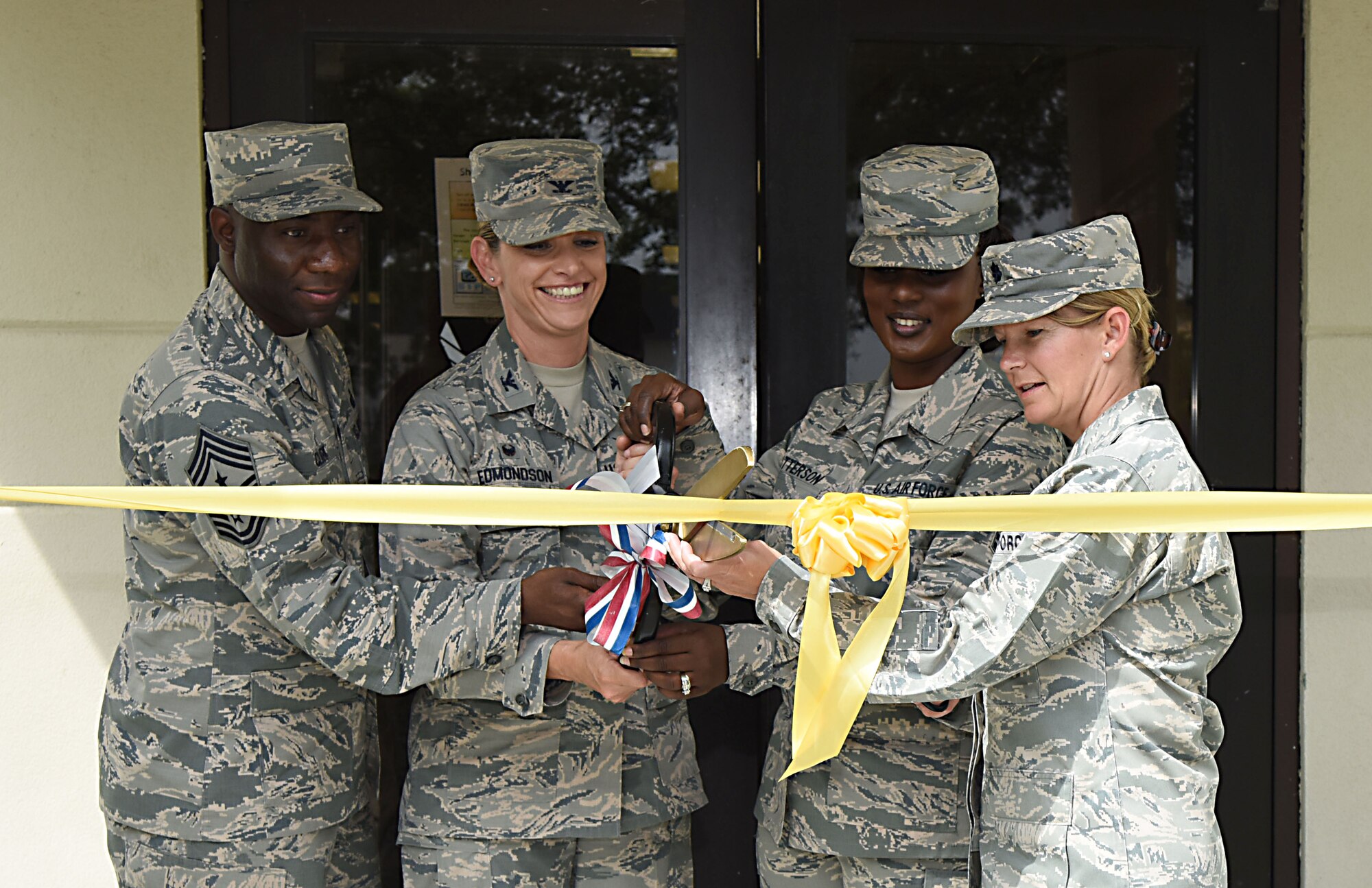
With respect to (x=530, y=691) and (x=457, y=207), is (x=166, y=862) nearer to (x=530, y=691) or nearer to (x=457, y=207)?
(x=530, y=691)

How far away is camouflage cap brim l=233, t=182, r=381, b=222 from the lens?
8.39 feet

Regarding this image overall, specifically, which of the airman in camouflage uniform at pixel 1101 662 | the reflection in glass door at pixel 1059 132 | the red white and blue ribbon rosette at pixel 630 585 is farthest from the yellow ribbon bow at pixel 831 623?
the reflection in glass door at pixel 1059 132

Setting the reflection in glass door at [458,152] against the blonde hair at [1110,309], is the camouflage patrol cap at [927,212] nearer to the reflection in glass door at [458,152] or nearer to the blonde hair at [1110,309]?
the blonde hair at [1110,309]

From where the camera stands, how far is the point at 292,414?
2535 mm

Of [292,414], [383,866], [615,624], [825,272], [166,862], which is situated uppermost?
[825,272]

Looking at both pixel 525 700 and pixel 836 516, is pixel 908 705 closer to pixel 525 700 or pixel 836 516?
pixel 525 700

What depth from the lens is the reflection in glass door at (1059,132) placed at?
3396 millimetres

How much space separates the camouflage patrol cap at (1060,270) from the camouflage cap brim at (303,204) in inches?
49.0

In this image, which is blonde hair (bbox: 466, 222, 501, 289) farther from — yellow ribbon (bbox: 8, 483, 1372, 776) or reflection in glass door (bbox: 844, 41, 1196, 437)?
reflection in glass door (bbox: 844, 41, 1196, 437)

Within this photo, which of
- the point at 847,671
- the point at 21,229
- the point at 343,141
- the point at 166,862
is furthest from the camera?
the point at 21,229

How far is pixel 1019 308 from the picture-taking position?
2.04 metres

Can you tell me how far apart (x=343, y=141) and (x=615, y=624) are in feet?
3.88

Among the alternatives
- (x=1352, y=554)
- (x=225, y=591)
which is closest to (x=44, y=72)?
(x=225, y=591)

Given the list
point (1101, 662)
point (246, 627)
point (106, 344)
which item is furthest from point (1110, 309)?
point (106, 344)
